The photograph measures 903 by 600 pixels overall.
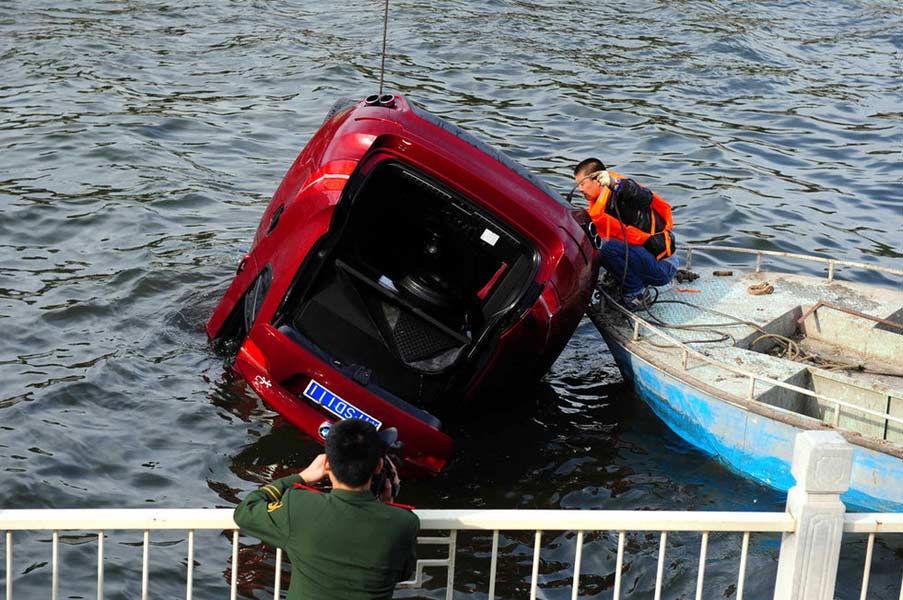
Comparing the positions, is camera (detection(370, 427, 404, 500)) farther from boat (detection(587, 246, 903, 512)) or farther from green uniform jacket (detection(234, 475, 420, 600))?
boat (detection(587, 246, 903, 512))

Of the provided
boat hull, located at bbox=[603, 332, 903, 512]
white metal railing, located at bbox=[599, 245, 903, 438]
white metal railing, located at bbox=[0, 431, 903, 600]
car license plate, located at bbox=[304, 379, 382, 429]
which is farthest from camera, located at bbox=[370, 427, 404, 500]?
white metal railing, located at bbox=[599, 245, 903, 438]

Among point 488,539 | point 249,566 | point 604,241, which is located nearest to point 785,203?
point 604,241

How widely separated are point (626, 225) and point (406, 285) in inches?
84.6

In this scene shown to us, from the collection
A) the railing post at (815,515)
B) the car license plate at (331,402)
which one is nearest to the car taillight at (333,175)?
the car license plate at (331,402)

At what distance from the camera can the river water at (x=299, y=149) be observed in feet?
26.8

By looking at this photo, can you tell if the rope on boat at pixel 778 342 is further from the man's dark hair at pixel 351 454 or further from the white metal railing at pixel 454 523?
the man's dark hair at pixel 351 454

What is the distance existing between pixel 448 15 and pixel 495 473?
15.6 meters

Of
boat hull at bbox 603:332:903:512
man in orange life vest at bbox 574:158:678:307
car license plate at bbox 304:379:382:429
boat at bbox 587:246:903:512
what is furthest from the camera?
man in orange life vest at bbox 574:158:678:307

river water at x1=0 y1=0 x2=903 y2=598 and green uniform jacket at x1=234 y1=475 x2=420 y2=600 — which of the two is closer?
green uniform jacket at x1=234 y1=475 x2=420 y2=600

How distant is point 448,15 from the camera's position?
890 inches

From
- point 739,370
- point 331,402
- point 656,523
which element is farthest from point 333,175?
point 656,523

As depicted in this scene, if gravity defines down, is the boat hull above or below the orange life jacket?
below

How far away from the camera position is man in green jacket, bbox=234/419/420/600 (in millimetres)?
4543

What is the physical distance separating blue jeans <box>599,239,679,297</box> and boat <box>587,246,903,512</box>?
0.73ft
